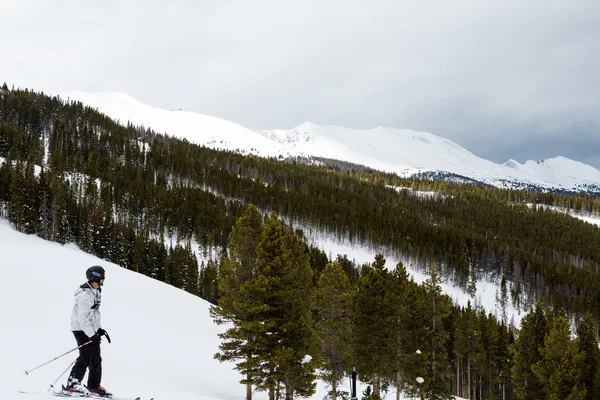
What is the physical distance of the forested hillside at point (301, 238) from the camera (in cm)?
2584

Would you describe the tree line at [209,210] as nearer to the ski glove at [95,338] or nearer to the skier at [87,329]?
the skier at [87,329]

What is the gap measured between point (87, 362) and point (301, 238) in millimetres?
118117

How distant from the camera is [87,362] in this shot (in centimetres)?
898

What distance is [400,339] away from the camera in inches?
1058

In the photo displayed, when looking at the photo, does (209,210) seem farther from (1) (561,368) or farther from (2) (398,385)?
(1) (561,368)

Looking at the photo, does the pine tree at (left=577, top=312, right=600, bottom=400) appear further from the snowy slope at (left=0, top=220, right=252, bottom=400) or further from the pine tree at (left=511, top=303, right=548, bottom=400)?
the snowy slope at (left=0, top=220, right=252, bottom=400)

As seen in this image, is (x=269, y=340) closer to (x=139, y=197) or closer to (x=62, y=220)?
(x=62, y=220)

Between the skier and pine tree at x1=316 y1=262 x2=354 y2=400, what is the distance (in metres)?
15.7

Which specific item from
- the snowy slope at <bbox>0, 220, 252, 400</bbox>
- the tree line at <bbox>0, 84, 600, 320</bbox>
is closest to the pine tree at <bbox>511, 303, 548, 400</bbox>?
the snowy slope at <bbox>0, 220, 252, 400</bbox>

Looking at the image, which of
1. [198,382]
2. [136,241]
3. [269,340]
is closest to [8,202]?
[136,241]

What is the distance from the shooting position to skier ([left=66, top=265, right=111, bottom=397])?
8766 mm

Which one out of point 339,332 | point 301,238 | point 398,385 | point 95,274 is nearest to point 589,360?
point 398,385

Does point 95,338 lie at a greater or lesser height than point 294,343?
greater

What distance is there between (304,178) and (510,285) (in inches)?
Result: 3839
